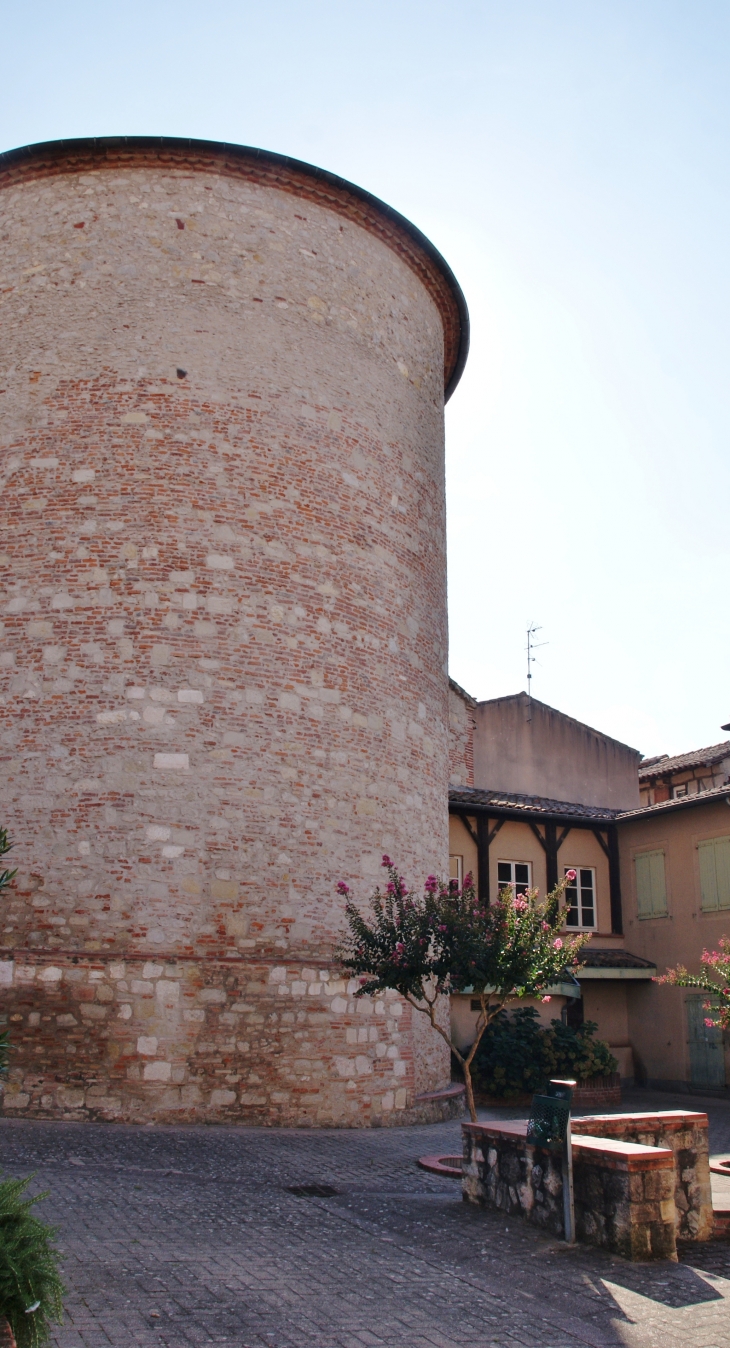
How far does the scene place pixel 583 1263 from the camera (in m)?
6.48

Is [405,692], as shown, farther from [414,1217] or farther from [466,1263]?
[466,1263]

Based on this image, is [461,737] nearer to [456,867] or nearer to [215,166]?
[456,867]

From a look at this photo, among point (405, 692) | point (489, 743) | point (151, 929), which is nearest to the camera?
point (151, 929)

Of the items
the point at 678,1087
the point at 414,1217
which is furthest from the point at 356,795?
the point at 678,1087

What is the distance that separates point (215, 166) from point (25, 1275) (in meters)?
13.2

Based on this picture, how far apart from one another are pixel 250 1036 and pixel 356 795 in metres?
3.05

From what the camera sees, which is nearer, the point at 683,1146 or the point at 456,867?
the point at 683,1146

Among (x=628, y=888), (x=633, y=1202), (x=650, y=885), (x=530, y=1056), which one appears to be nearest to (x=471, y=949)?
(x=633, y=1202)

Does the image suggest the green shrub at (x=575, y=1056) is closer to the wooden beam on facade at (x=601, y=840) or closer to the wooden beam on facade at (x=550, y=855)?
the wooden beam on facade at (x=550, y=855)

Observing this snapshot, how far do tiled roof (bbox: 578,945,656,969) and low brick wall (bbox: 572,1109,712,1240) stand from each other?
11.3m

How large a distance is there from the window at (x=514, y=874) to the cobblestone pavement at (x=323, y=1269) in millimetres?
10130

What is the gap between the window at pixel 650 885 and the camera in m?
19.5

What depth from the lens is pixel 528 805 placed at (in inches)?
758

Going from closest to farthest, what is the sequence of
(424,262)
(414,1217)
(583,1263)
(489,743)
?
(583,1263) → (414,1217) → (424,262) → (489,743)
